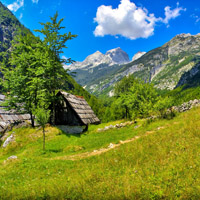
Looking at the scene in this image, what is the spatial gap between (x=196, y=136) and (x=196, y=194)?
6.50 metres

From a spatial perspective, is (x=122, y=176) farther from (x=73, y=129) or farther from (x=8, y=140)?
(x=73, y=129)

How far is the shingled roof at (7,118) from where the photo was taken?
1975 centimetres

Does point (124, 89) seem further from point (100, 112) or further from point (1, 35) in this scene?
point (1, 35)

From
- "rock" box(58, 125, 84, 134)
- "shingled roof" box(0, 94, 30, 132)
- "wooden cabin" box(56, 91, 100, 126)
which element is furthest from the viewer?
"wooden cabin" box(56, 91, 100, 126)

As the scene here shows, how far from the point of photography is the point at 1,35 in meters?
199

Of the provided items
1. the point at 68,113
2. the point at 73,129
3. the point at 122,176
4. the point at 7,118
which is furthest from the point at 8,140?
the point at 122,176

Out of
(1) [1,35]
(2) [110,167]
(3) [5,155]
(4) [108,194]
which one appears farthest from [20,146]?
(1) [1,35]

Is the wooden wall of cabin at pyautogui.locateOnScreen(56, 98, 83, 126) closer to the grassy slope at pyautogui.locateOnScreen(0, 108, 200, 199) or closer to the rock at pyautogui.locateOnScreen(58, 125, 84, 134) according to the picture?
the rock at pyautogui.locateOnScreen(58, 125, 84, 134)

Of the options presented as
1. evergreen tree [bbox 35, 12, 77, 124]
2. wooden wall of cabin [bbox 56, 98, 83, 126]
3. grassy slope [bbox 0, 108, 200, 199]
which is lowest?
grassy slope [bbox 0, 108, 200, 199]

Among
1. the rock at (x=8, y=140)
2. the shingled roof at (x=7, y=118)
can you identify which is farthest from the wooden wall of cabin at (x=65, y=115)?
the rock at (x=8, y=140)

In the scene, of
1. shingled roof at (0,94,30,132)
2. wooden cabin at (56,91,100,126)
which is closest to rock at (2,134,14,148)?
shingled roof at (0,94,30,132)

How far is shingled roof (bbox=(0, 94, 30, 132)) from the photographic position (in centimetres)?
1975

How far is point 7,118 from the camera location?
20.7 meters

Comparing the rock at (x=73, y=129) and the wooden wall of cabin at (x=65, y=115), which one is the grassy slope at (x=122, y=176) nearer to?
the rock at (x=73, y=129)
